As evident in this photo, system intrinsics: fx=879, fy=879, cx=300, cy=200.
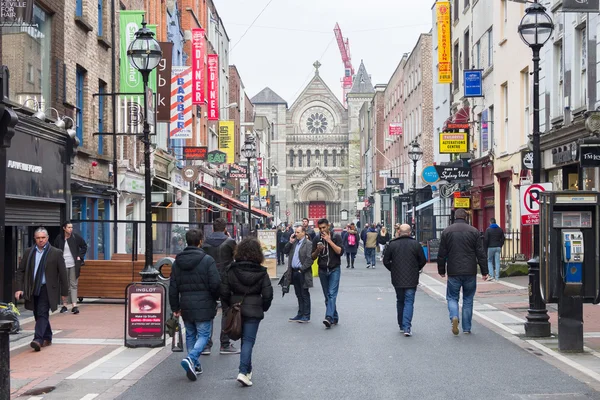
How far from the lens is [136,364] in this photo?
1084 centimetres

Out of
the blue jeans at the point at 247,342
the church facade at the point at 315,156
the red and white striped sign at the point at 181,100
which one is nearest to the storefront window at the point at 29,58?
the blue jeans at the point at 247,342

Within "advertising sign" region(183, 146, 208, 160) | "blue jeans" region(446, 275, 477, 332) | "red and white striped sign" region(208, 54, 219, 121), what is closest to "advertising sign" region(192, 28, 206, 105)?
"advertising sign" region(183, 146, 208, 160)

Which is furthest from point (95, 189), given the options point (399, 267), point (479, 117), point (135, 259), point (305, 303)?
point (479, 117)

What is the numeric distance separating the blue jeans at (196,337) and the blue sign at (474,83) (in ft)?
80.1

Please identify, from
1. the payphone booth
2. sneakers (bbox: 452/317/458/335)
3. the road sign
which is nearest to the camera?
the payphone booth

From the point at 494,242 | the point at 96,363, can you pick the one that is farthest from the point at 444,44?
the point at 96,363

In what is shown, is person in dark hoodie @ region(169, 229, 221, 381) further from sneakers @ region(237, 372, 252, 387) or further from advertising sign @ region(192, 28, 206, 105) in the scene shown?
advertising sign @ region(192, 28, 206, 105)

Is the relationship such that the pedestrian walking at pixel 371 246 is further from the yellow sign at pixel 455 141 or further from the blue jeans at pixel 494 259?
the blue jeans at pixel 494 259

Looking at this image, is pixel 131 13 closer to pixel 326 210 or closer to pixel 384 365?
pixel 384 365

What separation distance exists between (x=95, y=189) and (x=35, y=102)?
5.23 metres

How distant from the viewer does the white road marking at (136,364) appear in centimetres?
1002

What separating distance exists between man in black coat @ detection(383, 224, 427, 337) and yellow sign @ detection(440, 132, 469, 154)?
20.6m

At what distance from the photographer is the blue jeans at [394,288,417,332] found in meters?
13.3

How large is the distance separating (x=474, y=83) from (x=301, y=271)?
19347 millimetres
